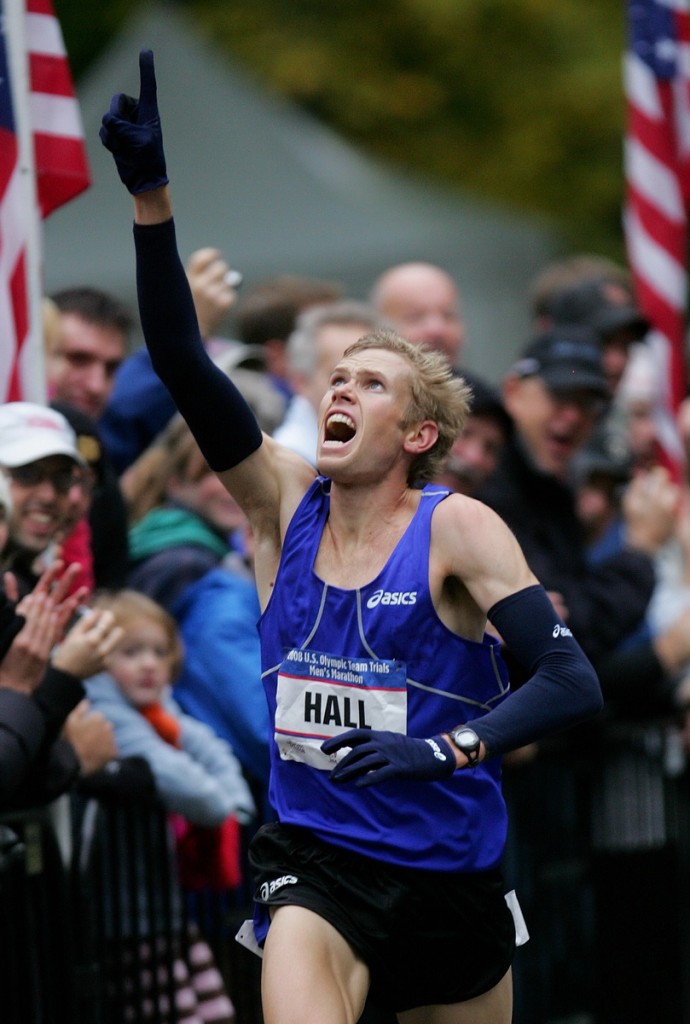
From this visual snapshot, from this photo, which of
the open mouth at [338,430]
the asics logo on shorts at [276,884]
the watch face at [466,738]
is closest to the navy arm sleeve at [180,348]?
the open mouth at [338,430]

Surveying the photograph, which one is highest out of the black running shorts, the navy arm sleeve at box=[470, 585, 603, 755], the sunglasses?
the sunglasses

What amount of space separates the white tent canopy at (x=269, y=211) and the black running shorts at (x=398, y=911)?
12330mm

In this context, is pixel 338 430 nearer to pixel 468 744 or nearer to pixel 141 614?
pixel 468 744

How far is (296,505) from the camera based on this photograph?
4.71m

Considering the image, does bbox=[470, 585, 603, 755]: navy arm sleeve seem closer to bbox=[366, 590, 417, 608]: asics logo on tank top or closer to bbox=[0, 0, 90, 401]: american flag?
bbox=[366, 590, 417, 608]: asics logo on tank top

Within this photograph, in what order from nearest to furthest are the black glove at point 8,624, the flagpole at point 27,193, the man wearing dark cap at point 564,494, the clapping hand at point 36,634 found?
the black glove at point 8,624 < the clapping hand at point 36,634 < the flagpole at point 27,193 < the man wearing dark cap at point 564,494

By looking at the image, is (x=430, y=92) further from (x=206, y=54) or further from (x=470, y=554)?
(x=470, y=554)

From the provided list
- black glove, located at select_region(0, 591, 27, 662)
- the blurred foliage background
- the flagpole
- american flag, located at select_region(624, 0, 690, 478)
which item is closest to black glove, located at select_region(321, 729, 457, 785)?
black glove, located at select_region(0, 591, 27, 662)

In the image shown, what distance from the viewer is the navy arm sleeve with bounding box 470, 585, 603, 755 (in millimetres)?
4137

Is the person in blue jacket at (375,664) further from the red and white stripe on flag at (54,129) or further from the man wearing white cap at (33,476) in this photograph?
the red and white stripe on flag at (54,129)

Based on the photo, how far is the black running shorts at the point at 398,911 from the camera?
4406mm

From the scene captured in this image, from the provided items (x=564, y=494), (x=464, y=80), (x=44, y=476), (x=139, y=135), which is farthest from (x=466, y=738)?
(x=464, y=80)

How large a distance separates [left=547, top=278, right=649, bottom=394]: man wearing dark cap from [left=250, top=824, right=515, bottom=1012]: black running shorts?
4.47 metres

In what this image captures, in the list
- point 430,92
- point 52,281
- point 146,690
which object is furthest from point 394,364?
point 430,92
